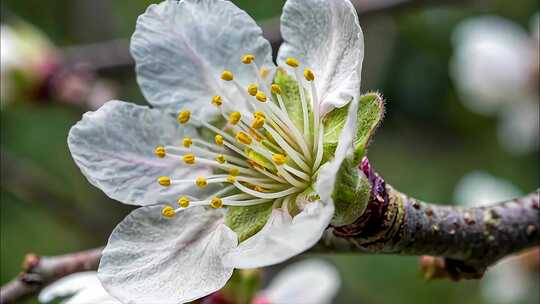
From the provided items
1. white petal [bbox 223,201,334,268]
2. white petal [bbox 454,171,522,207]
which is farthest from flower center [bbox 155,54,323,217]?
white petal [bbox 454,171,522,207]

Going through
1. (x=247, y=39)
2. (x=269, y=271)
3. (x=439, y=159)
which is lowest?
(x=439, y=159)

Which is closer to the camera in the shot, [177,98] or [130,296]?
[130,296]

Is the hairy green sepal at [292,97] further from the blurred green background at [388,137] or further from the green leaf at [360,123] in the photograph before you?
the blurred green background at [388,137]

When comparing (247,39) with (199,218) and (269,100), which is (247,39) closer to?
(269,100)

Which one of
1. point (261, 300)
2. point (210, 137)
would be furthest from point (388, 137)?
point (210, 137)

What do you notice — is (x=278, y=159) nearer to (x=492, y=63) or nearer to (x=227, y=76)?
(x=227, y=76)

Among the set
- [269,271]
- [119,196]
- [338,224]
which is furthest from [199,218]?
[269,271]

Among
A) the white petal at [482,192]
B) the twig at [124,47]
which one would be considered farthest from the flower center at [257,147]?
the white petal at [482,192]
